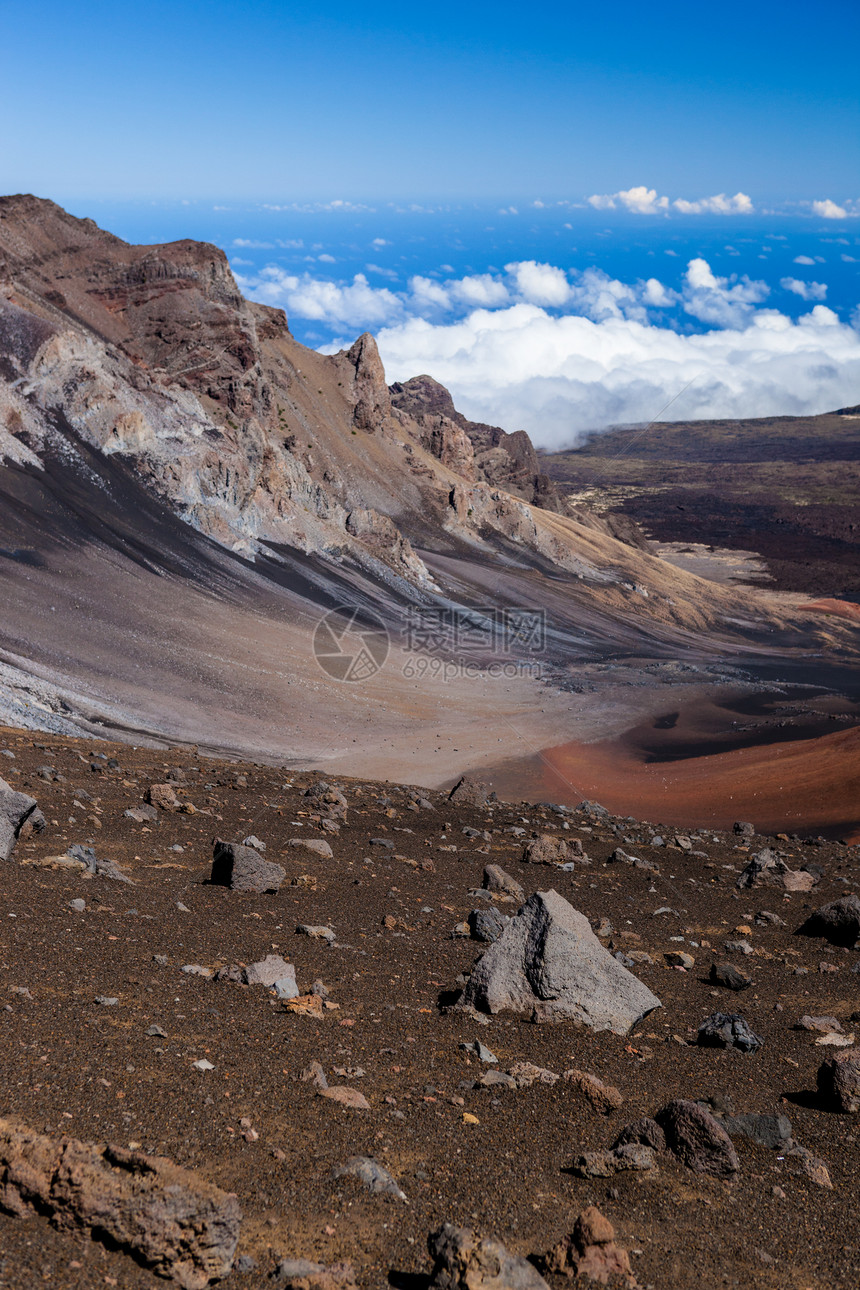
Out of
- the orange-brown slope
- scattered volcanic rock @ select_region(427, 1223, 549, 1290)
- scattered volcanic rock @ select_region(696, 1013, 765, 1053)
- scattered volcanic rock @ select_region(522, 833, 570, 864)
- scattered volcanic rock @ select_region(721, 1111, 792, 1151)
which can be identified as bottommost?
the orange-brown slope

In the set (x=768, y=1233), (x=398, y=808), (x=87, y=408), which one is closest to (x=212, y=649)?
(x=87, y=408)

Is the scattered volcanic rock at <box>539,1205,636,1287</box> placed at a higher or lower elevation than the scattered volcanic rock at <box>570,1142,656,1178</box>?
higher

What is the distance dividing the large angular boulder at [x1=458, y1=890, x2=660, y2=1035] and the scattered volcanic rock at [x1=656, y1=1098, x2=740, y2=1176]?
196 centimetres

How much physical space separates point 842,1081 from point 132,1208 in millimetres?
5447

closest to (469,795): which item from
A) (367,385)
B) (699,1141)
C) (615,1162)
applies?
(699,1141)

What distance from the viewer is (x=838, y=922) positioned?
11586mm

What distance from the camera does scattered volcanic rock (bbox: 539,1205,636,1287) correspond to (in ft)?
15.4

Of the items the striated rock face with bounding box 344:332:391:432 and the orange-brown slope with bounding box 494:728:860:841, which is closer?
the orange-brown slope with bounding box 494:728:860:841

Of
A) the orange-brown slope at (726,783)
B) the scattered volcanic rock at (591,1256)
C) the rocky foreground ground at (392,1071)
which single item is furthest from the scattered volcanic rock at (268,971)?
the orange-brown slope at (726,783)

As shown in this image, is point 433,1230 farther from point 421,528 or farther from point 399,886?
point 421,528

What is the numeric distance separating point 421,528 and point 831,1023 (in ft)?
201

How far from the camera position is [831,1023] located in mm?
8859

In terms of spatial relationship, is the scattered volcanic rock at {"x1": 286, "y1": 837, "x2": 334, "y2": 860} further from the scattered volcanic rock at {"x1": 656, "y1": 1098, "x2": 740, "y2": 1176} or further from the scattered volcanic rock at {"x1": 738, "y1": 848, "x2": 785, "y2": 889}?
the scattered volcanic rock at {"x1": 656, "y1": 1098, "x2": 740, "y2": 1176}

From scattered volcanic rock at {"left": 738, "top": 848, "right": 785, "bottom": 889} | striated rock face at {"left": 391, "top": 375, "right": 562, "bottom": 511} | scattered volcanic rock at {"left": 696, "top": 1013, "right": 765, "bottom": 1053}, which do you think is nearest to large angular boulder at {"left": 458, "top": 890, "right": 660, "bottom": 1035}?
scattered volcanic rock at {"left": 696, "top": 1013, "right": 765, "bottom": 1053}
